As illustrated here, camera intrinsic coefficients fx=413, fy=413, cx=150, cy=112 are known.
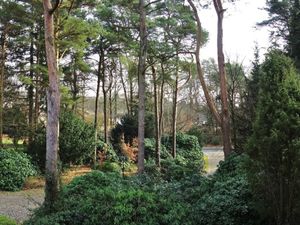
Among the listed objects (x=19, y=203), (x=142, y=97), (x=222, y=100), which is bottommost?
(x=19, y=203)

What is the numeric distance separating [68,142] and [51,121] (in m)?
10.2

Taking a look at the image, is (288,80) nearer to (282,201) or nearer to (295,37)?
(282,201)

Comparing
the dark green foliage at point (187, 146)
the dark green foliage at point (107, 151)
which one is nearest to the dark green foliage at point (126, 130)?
the dark green foliage at point (107, 151)

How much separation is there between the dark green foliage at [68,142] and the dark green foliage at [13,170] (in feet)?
2.28

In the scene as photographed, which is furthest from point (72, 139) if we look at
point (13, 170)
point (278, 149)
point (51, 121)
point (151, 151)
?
point (278, 149)

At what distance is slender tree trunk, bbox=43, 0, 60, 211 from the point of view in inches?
315

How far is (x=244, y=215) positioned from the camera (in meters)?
6.17

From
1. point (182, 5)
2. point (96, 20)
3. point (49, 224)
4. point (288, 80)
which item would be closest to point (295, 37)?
point (182, 5)

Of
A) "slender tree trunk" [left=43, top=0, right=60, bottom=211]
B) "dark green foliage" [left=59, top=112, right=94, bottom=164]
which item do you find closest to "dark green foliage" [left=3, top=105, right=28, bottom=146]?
"dark green foliage" [left=59, top=112, right=94, bottom=164]

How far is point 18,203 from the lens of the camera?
1344 cm

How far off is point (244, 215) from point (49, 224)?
300cm

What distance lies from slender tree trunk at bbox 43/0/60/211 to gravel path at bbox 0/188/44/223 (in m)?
1.98

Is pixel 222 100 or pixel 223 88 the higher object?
pixel 223 88

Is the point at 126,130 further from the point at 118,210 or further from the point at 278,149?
the point at 278,149
